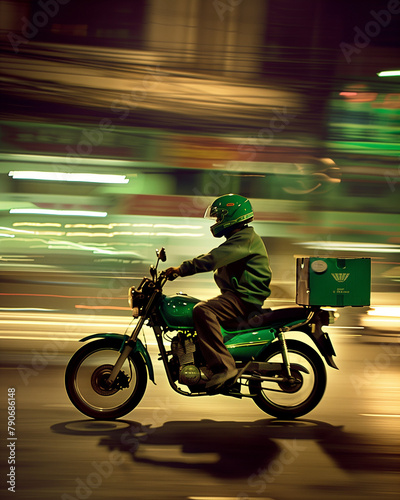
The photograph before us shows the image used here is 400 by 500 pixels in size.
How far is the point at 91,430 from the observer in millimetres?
4676

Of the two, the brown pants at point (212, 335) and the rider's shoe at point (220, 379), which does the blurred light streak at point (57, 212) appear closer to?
the brown pants at point (212, 335)

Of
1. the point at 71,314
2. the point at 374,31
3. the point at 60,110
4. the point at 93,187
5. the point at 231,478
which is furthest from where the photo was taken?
the point at 374,31

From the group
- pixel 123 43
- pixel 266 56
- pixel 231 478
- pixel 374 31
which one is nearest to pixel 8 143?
pixel 123 43

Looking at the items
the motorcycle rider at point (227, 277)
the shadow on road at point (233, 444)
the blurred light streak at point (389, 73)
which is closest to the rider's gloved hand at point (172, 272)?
Answer: the motorcycle rider at point (227, 277)

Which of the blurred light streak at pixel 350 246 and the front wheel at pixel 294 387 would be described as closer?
the front wheel at pixel 294 387

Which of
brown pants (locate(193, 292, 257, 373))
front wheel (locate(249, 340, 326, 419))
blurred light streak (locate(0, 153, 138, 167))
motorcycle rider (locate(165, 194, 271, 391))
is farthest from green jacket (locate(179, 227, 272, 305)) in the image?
blurred light streak (locate(0, 153, 138, 167))

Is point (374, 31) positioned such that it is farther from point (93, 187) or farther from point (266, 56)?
A: point (93, 187)

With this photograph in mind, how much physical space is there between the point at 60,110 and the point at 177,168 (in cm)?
314

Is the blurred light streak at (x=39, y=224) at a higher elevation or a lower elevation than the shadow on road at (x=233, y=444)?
higher

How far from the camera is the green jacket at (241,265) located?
15.9ft

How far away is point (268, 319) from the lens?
5.00m

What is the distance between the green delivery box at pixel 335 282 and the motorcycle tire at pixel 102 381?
1.36 m

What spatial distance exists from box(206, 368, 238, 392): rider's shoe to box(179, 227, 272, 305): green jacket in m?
0.54

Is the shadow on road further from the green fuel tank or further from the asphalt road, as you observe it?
the green fuel tank
